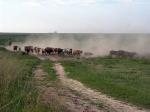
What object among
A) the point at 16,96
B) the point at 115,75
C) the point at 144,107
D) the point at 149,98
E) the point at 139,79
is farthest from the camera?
the point at 115,75

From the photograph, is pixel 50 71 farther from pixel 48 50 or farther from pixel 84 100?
pixel 48 50

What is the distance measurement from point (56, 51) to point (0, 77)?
34517 millimetres

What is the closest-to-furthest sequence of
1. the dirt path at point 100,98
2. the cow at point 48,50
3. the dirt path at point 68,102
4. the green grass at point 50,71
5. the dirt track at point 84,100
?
the dirt path at point 68,102, the dirt track at point 84,100, the dirt path at point 100,98, the green grass at point 50,71, the cow at point 48,50

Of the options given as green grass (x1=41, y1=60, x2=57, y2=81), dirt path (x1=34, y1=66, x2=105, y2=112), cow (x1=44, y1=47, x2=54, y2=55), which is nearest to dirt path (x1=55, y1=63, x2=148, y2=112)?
dirt path (x1=34, y1=66, x2=105, y2=112)

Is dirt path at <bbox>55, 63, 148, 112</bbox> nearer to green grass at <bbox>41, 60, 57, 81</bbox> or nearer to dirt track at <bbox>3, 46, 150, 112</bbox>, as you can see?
dirt track at <bbox>3, 46, 150, 112</bbox>

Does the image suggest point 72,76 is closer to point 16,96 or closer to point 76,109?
point 76,109

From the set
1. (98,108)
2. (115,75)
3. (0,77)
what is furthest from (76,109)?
(115,75)

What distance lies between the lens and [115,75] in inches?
903

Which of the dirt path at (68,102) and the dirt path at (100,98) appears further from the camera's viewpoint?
the dirt path at (100,98)

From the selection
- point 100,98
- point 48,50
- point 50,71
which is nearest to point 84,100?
point 100,98

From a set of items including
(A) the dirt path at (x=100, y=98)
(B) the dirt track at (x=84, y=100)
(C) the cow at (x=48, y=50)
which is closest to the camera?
(B) the dirt track at (x=84, y=100)

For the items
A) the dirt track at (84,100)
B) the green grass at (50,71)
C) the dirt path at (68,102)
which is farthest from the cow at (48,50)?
the dirt path at (68,102)

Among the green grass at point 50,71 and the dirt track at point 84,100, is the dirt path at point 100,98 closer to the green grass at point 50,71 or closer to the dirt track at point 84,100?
the dirt track at point 84,100

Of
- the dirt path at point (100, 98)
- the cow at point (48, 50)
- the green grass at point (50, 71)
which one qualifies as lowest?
the dirt path at point (100, 98)
